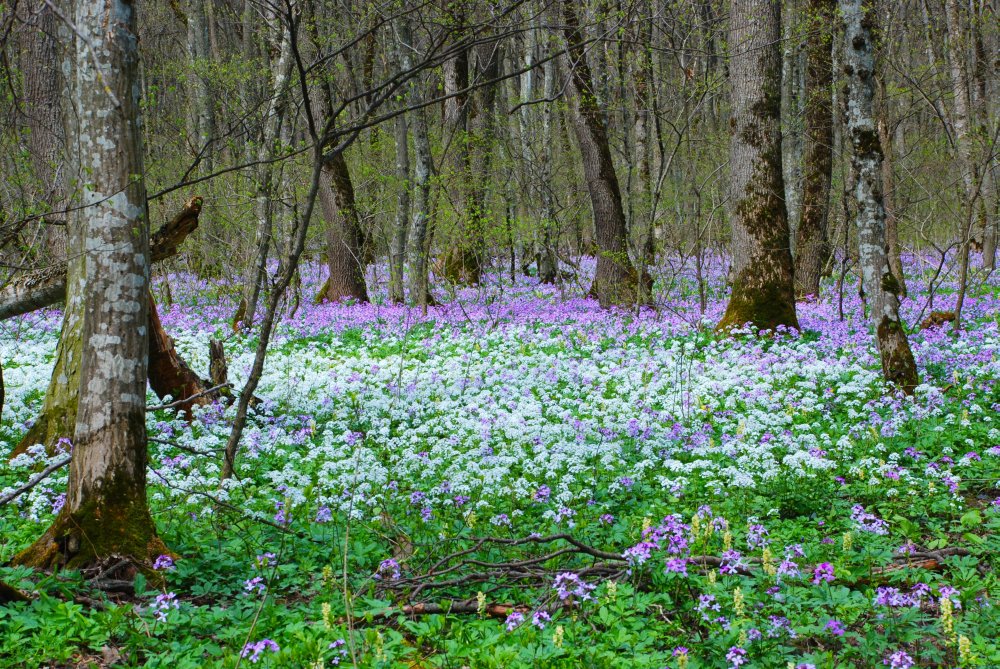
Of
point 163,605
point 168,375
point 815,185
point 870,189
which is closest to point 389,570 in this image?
point 163,605

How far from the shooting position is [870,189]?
7.58 meters

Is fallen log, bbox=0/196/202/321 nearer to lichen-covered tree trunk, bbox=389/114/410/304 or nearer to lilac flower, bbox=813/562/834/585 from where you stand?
lilac flower, bbox=813/562/834/585

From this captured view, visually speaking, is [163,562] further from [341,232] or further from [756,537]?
[341,232]

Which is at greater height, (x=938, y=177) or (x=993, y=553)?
(x=938, y=177)

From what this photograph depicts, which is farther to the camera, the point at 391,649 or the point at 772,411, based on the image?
the point at 772,411

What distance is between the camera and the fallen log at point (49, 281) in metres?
5.84

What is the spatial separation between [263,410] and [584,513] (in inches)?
155

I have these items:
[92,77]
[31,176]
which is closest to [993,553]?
[92,77]

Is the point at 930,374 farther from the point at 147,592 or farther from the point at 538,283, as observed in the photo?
the point at 538,283

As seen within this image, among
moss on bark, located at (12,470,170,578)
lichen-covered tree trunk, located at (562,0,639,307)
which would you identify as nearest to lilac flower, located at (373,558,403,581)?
moss on bark, located at (12,470,170,578)

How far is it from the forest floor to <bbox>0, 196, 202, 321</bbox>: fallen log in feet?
4.04

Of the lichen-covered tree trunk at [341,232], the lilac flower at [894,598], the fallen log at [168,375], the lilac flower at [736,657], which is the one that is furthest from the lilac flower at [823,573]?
the lichen-covered tree trunk at [341,232]

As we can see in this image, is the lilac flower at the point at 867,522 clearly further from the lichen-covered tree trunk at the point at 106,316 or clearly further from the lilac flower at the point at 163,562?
the lichen-covered tree trunk at the point at 106,316

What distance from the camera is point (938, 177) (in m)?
19.1
